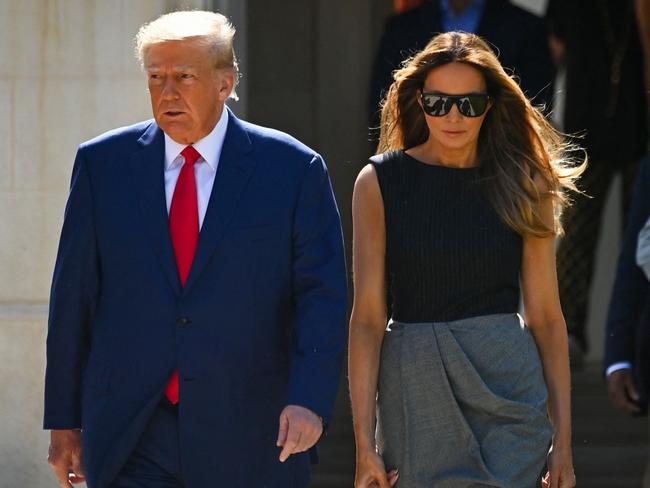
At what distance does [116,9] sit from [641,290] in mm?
2691

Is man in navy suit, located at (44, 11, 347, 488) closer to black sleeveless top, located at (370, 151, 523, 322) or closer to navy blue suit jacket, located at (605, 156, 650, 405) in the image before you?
black sleeveless top, located at (370, 151, 523, 322)

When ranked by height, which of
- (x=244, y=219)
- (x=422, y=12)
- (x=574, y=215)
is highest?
(x=422, y=12)

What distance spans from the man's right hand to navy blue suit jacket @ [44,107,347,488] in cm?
121

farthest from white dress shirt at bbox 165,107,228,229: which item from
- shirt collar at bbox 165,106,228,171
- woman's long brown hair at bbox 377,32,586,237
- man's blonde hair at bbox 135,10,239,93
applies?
woman's long brown hair at bbox 377,32,586,237

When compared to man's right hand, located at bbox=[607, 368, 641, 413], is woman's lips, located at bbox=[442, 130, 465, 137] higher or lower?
higher

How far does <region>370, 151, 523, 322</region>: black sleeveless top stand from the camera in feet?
16.2

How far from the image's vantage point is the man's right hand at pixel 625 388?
5.76 metres

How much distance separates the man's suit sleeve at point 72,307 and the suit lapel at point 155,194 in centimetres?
16

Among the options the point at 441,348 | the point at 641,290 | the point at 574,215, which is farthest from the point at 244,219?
the point at 574,215

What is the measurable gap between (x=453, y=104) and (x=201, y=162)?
74 cm

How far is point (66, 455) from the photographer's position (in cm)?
508

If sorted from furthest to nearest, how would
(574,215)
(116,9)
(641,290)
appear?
(574,215) < (116,9) < (641,290)

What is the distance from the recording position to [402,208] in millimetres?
5023

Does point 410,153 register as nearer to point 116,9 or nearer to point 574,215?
point 116,9
